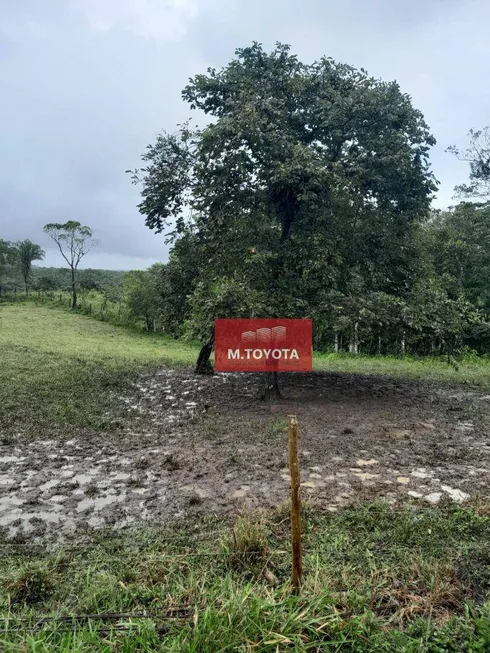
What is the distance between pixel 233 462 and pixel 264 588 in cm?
246

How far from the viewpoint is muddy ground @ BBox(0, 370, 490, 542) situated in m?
3.86

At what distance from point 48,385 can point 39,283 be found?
35.2 meters

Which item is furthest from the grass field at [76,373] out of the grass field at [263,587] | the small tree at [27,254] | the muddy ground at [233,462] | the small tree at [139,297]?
the small tree at [27,254]

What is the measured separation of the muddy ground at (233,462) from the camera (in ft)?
12.7

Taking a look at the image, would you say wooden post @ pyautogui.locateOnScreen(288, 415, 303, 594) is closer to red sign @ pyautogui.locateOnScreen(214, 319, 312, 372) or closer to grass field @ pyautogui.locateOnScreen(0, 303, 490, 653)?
grass field @ pyautogui.locateOnScreen(0, 303, 490, 653)

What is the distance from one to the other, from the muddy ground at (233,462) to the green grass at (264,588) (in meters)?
0.48

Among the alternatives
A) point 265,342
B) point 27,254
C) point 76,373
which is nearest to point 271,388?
point 265,342

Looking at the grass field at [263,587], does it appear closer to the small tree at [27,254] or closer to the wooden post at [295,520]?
the wooden post at [295,520]

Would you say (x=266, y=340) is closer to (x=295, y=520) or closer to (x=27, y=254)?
(x=295, y=520)

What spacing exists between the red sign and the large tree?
580 mm

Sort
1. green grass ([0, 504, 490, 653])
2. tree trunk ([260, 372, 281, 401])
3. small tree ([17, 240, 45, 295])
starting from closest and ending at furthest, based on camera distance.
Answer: green grass ([0, 504, 490, 653]), tree trunk ([260, 372, 281, 401]), small tree ([17, 240, 45, 295])

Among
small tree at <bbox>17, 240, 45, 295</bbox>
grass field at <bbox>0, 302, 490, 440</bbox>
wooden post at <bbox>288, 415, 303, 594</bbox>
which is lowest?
grass field at <bbox>0, 302, 490, 440</bbox>

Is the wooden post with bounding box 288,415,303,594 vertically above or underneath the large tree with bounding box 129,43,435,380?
underneath

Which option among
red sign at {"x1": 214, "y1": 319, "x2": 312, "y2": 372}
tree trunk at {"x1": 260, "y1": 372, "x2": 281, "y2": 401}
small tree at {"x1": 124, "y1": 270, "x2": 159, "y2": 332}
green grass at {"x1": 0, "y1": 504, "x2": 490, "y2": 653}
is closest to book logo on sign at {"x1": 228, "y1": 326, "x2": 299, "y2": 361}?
red sign at {"x1": 214, "y1": 319, "x2": 312, "y2": 372}
